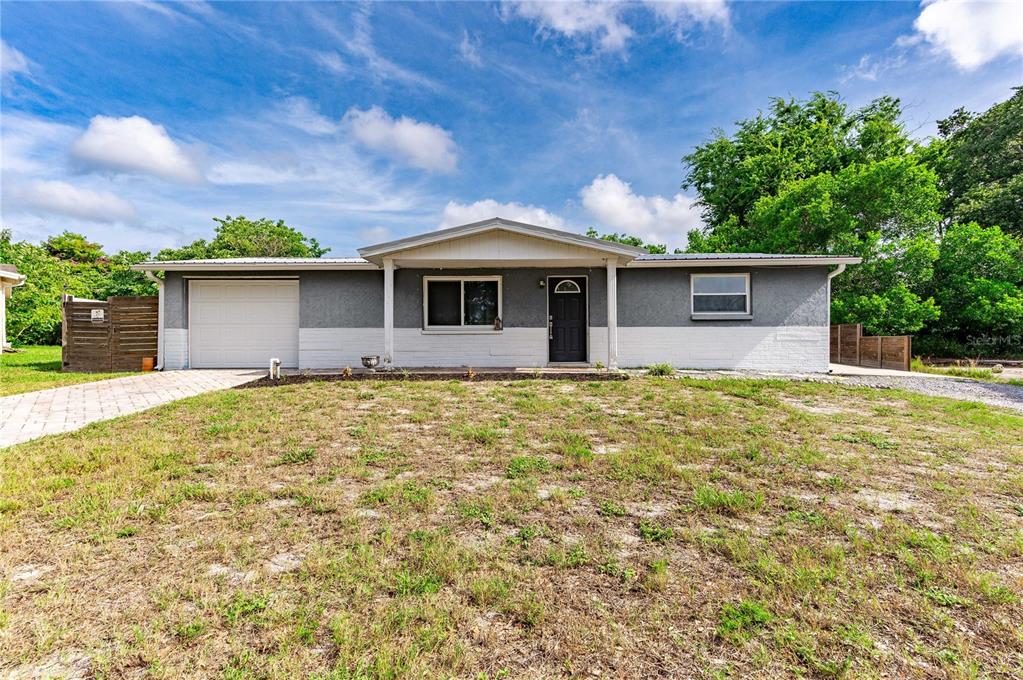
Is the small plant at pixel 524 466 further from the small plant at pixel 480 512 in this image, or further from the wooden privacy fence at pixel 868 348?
the wooden privacy fence at pixel 868 348

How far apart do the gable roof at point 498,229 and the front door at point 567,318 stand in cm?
201

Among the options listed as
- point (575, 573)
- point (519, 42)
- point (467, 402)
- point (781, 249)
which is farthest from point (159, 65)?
point (781, 249)

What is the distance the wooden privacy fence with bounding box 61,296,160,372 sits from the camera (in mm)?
10555

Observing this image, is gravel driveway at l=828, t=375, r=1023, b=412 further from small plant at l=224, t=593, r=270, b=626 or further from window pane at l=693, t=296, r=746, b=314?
small plant at l=224, t=593, r=270, b=626

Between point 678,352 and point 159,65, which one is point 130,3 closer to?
point 159,65

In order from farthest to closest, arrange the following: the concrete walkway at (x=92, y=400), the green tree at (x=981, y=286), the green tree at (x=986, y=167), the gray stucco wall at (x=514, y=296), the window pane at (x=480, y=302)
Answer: the green tree at (x=986, y=167)
the green tree at (x=981, y=286)
the window pane at (x=480, y=302)
the gray stucco wall at (x=514, y=296)
the concrete walkway at (x=92, y=400)

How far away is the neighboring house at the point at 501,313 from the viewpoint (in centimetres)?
1073

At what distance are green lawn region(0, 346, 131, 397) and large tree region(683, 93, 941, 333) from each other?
70.9ft

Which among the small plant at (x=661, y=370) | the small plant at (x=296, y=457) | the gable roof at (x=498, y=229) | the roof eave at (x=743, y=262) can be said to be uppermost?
the gable roof at (x=498, y=229)

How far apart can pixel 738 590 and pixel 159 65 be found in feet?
55.0

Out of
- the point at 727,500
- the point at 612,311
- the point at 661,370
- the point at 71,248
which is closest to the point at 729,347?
the point at 661,370

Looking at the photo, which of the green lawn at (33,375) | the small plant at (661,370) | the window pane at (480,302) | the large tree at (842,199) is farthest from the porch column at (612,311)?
the green lawn at (33,375)

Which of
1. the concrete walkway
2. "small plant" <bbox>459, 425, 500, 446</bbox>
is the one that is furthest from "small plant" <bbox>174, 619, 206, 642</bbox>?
the concrete walkway

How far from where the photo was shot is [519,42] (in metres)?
12.1
